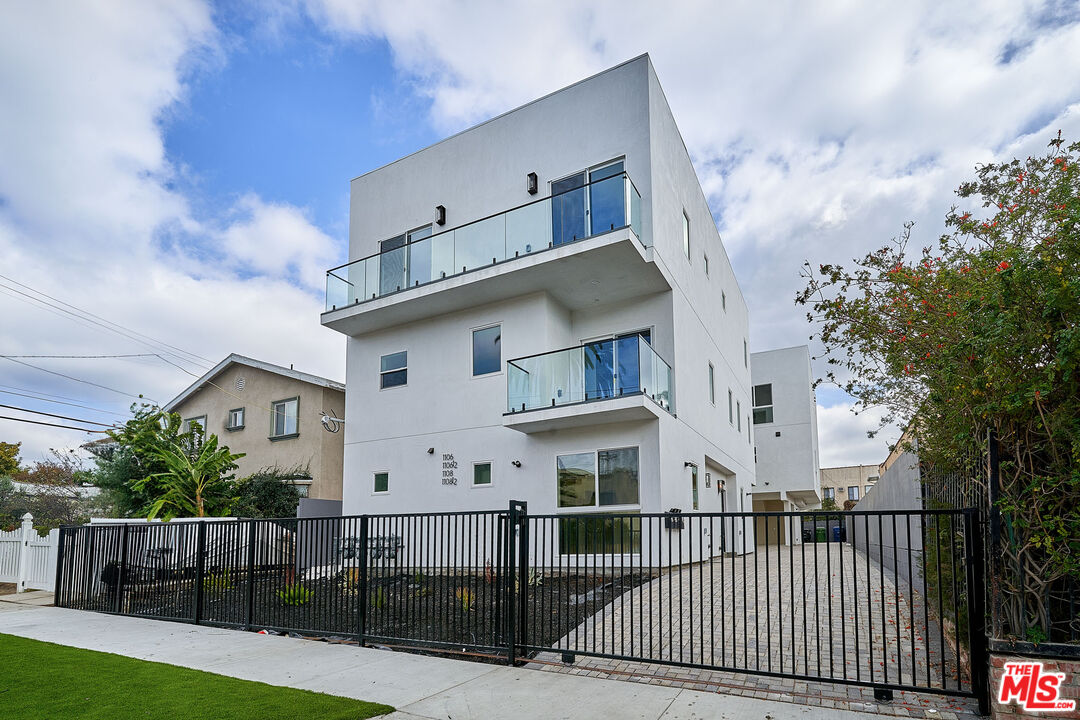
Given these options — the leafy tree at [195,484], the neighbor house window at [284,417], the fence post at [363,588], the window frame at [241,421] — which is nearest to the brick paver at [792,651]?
the fence post at [363,588]

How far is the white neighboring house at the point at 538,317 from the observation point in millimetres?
13531

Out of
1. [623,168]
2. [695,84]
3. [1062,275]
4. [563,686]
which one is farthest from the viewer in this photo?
[623,168]

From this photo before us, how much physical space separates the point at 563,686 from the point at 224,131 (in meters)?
16.1

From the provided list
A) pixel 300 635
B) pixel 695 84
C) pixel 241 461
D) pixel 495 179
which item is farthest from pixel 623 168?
pixel 241 461

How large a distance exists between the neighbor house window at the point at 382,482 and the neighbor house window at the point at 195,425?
373 inches

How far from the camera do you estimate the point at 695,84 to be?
1318cm

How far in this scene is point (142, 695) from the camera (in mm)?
6086

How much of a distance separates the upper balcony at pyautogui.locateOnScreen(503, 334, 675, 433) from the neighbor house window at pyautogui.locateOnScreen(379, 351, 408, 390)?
3.82m

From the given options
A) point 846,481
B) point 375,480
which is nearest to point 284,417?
point 375,480

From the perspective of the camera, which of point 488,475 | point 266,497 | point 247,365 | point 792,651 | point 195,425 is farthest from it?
point 247,365

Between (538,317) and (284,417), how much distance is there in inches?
452

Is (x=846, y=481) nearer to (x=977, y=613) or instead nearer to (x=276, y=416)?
(x=276, y=416)

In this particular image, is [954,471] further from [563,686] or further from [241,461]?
[241,461]

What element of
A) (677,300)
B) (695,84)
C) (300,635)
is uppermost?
(695,84)
